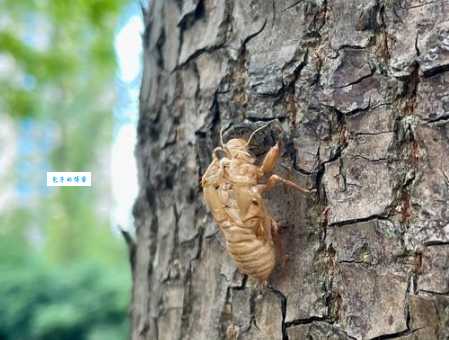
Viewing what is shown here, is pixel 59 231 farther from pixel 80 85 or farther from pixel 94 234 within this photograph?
pixel 80 85

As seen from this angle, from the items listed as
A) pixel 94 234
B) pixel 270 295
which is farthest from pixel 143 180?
pixel 94 234

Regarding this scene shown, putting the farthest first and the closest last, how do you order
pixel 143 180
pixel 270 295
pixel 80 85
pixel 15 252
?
pixel 80 85 → pixel 15 252 → pixel 143 180 → pixel 270 295

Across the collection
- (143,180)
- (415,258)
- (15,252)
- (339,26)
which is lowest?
(15,252)

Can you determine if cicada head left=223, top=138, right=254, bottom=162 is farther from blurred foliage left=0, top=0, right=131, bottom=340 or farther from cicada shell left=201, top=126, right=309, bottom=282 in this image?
blurred foliage left=0, top=0, right=131, bottom=340

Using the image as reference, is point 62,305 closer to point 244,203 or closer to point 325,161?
point 244,203

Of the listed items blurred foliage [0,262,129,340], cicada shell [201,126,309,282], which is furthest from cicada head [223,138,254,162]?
blurred foliage [0,262,129,340]

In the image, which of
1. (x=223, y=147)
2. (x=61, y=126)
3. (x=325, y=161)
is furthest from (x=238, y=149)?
(x=61, y=126)

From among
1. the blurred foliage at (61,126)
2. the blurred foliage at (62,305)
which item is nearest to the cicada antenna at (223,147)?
the blurred foliage at (61,126)

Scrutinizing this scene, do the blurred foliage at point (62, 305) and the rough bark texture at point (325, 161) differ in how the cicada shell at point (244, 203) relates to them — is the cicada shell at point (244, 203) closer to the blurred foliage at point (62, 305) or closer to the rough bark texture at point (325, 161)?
the rough bark texture at point (325, 161)
